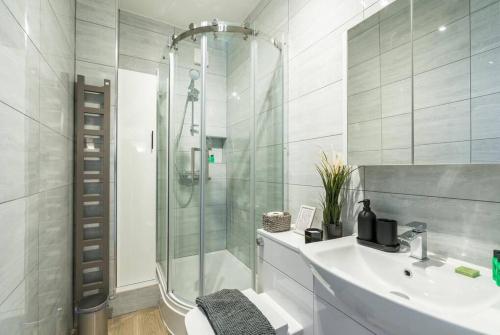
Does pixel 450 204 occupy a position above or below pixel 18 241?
above

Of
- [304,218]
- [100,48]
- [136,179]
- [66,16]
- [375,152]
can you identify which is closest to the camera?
[375,152]

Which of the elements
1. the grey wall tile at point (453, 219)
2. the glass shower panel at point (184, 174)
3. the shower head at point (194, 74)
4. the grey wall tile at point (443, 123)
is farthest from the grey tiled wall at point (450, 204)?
the shower head at point (194, 74)

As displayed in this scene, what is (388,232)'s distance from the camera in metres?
0.89

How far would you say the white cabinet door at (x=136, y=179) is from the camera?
1.90 m

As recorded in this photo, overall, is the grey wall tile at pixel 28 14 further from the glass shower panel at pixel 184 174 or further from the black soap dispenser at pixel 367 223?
the black soap dispenser at pixel 367 223

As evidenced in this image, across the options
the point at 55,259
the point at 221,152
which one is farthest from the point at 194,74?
the point at 55,259

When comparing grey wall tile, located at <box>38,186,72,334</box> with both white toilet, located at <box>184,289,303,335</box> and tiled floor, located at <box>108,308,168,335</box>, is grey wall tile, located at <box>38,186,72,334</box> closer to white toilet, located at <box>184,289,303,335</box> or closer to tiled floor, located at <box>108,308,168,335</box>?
tiled floor, located at <box>108,308,168,335</box>

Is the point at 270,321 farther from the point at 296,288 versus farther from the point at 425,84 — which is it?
the point at 425,84

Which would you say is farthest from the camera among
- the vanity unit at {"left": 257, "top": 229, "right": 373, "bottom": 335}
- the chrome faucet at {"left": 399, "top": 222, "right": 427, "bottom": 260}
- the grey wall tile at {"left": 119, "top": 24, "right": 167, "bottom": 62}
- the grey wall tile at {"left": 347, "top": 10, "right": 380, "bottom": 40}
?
the grey wall tile at {"left": 119, "top": 24, "right": 167, "bottom": 62}

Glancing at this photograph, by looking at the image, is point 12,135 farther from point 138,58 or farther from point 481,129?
point 138,58

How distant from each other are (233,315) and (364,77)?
1.29m

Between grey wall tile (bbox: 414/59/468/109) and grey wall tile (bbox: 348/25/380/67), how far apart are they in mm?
258

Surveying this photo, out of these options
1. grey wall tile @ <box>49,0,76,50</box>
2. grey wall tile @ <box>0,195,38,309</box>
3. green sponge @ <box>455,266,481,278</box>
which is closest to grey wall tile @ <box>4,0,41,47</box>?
grey wall tile @ <box>49,0,76,50</box>

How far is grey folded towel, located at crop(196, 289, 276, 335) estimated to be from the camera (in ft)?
3.23
